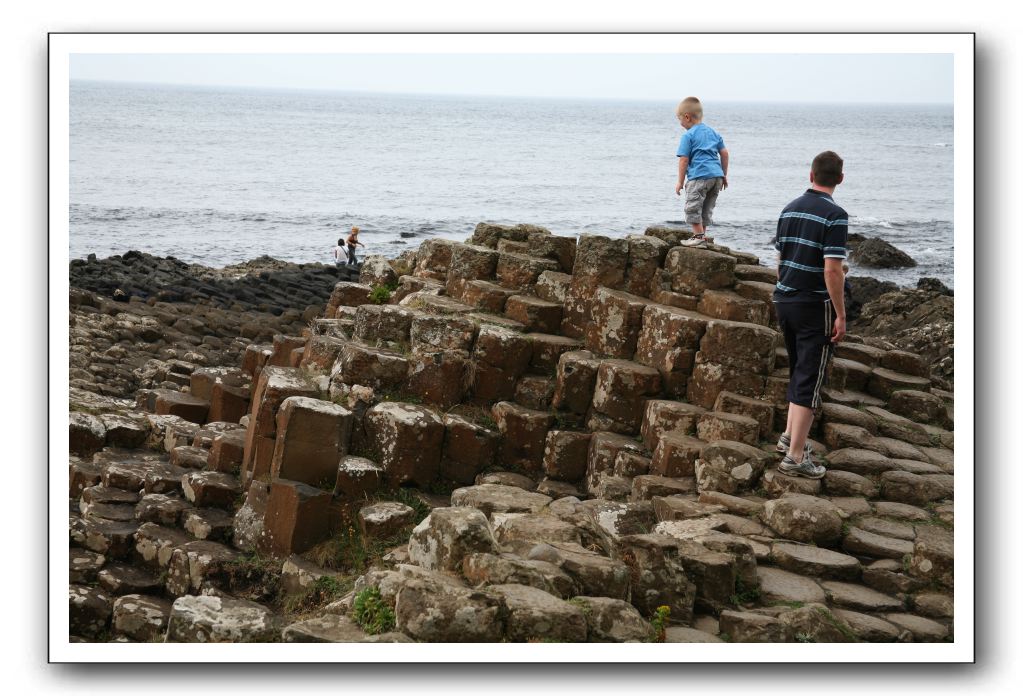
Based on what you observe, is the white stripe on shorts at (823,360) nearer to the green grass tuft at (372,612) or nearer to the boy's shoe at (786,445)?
the boy's shoe at (786,445)

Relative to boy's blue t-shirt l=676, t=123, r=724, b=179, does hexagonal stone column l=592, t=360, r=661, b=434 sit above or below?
below

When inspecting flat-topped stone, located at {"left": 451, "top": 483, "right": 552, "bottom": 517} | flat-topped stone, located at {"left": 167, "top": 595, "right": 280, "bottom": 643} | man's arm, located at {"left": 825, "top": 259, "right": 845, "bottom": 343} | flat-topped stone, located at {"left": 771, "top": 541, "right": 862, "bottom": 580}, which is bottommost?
flat-topped stone, located at {"left": 167, "top": 595, "right": 280, "bottom": 643}

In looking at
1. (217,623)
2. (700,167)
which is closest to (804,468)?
(700,167)

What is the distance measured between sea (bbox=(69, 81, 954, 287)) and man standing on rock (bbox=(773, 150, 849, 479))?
2.85 feet

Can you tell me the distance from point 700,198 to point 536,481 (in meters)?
3.58

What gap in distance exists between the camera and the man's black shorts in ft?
30.8

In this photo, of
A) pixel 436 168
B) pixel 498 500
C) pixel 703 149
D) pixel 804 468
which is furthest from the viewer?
pixel 436 168

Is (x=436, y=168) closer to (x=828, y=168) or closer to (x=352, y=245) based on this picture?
(x=352, y=245)

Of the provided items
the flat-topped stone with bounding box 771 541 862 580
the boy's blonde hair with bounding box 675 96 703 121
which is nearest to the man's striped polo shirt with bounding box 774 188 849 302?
the boy's blonde hair with bounding box 675 96 703 121

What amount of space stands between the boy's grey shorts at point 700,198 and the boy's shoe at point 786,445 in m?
2.99

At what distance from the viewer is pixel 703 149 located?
11.9m

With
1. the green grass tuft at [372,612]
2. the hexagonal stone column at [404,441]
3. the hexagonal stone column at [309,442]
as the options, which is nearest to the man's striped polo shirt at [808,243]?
the hexagonal stone column at [404,441]

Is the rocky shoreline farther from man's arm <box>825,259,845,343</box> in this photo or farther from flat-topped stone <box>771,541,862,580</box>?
man's arm <box>825,259,845,343</box>
